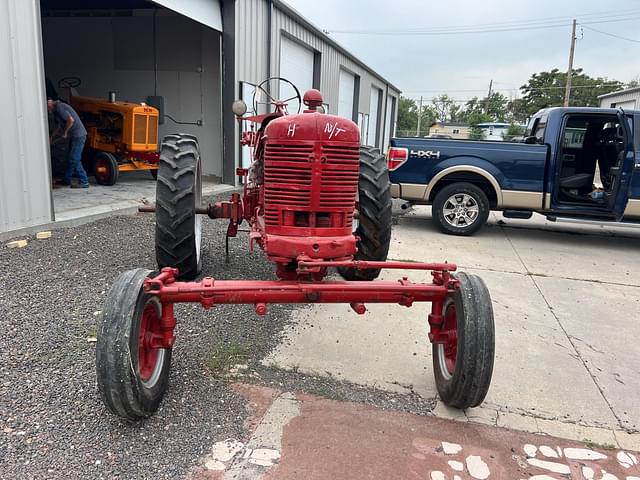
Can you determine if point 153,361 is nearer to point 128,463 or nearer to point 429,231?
point 128,463

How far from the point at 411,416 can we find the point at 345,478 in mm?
698

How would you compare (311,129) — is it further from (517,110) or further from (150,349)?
(517,110)

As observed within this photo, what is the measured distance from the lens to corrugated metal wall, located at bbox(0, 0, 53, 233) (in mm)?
5434

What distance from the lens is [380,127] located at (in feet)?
97.9

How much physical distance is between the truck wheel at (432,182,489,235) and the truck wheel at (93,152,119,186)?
261 inches

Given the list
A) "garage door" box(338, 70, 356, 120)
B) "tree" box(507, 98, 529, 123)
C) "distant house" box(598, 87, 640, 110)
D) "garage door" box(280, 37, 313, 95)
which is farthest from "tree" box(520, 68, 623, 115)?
"garage door" box(280, 37, 313, 95)

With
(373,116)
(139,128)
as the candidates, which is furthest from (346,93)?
(139,128)

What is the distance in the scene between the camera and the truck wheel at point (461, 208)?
7.75 m

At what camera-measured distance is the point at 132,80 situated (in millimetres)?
12812

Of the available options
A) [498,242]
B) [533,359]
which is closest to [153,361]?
[533,359]

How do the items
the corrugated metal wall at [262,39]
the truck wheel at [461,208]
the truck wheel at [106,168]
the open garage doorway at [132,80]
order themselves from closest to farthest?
the truck wheel at [461,208]
the truck wheel at [106,168]
the corrugated metal wall at [262,39]
the open garage doorway at [132,80]

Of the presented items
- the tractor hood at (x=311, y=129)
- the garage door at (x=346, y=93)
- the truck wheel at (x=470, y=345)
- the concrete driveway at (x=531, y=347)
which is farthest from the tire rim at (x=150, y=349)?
the garage door at (x=346, y=93)

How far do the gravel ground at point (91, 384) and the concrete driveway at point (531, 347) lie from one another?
0.26m

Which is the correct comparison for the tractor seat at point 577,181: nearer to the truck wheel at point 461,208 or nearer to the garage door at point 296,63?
the truck wheel at point 461,208
